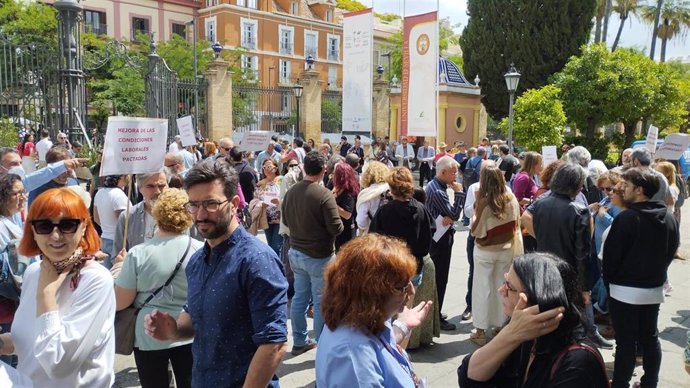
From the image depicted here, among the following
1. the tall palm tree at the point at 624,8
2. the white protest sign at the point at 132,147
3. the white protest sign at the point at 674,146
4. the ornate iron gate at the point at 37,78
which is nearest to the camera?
the white protest sign at the point at 132,147

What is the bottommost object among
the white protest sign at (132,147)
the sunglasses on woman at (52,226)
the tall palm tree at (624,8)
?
the sunglasses on woman at (52,226)

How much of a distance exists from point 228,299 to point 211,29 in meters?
52.3

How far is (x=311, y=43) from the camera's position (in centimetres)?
5738

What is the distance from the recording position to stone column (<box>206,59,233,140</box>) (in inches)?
957

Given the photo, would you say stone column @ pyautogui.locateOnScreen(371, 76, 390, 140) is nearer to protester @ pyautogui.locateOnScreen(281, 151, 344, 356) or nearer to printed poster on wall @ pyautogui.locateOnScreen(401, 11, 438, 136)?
printed poster on wall @ pyautogui.locateOnScreen(401, 11, 438, 136)

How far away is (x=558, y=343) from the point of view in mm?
2123

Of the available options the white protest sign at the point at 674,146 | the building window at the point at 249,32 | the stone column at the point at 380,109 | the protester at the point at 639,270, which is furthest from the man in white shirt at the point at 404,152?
the building window at the point at 249,32

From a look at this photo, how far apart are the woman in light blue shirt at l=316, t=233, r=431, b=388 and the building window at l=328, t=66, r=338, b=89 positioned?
187ft

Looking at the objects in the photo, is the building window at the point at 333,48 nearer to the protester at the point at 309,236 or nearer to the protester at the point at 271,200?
the protester at the point at 271,200

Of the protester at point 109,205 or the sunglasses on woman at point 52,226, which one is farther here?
the protester at point 109,205

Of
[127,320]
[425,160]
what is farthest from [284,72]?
[127,320]

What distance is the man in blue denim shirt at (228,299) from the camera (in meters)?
2.41

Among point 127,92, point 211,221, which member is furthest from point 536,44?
point 211,221

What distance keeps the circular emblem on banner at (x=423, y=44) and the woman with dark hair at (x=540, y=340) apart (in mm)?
14237
